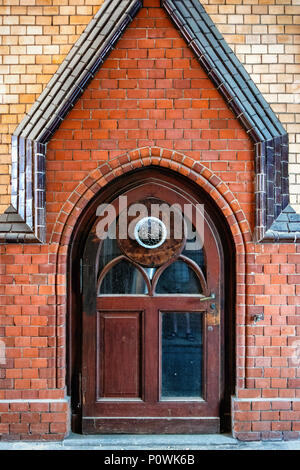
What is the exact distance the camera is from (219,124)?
10.6 feet

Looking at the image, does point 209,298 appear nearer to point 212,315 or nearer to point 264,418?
point 212,315

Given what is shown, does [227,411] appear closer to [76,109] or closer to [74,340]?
[74,340]

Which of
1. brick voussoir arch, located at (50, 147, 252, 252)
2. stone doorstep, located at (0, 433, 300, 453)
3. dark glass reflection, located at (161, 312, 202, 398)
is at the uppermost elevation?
brick voussoir arch, located at (50, 147, 252, 252)

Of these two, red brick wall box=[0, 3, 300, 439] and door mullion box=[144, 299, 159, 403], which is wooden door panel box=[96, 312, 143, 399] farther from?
red brick wall box=[0, 3, 300, 439]

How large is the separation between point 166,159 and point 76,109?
0.86 m

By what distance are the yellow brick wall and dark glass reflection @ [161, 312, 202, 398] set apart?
1398 millimetres

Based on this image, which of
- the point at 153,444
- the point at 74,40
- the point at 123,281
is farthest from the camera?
the point at 123,281

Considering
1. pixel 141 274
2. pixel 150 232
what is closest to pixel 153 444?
pixel 141 274

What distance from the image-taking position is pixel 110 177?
323cm

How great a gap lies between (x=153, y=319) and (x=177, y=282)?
1.26 feet

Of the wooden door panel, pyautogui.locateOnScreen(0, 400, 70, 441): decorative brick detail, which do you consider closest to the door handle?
the wooden door panel

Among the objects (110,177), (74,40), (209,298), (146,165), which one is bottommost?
(209,298)

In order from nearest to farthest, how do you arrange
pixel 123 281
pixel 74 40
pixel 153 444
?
pixel 153 444, pixel 74 40, pixel 123 281

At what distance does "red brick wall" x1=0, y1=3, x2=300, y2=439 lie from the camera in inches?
126
